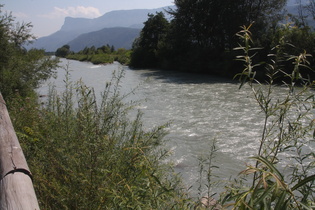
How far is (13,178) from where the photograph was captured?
185cm

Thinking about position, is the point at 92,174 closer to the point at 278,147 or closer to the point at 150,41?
the point at 278,147

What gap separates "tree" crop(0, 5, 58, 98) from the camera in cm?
771

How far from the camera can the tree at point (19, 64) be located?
7706 millimetres

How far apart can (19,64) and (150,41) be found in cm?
2607

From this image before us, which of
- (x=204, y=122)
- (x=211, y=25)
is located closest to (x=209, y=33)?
(x=211, y=25)

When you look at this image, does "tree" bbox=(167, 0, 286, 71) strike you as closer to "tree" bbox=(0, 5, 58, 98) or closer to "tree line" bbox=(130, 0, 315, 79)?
"tree line" bbox=(130, 0, 315, 79)

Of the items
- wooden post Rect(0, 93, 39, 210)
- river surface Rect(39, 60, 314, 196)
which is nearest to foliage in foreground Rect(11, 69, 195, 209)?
wooden post Rect(0, 93, 39, 210)

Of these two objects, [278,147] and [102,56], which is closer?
[278,147]

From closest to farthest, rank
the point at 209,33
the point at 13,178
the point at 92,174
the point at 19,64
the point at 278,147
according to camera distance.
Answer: the point at 278,147 → the point at 13,178 → the point at 92,174 → the point at 19,64 → the point at 209,33

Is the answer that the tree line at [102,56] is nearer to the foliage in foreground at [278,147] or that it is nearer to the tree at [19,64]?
the tree at [19,64]

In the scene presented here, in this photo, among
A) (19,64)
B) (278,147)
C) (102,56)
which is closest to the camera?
(278,147)

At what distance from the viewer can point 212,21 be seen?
1049 inches

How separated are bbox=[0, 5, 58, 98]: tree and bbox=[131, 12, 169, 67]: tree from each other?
20966 mm

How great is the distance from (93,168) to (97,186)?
0.39 ft
